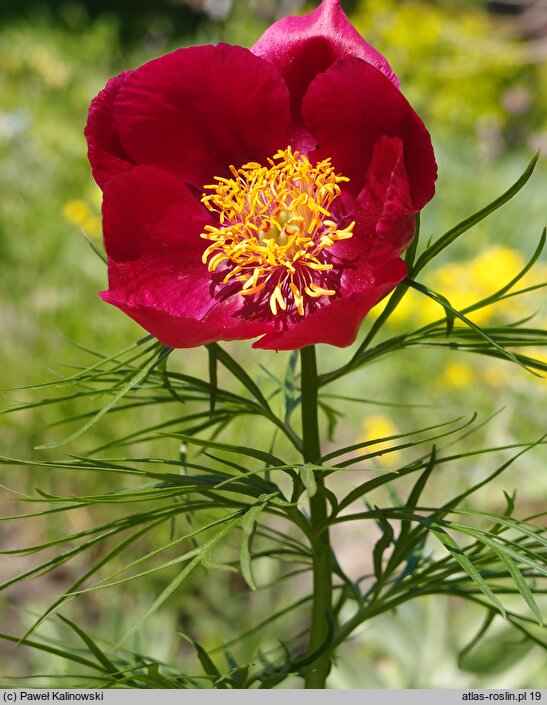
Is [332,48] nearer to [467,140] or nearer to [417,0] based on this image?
[467,140]

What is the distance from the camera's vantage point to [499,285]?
182cm

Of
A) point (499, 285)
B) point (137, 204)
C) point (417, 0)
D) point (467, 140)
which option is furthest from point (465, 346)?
point (417, 0)

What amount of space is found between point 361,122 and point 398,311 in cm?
146

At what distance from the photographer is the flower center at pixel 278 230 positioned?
62 centimetres

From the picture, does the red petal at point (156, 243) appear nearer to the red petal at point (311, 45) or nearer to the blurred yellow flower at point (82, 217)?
the red petal at point (311, 45)

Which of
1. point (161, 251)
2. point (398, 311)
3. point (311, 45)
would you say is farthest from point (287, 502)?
point (398, 311)

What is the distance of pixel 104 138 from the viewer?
61cm

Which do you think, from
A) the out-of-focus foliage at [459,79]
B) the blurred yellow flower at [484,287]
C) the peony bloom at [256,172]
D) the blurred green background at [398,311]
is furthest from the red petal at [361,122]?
the out-of-focus foliage at [459,79]

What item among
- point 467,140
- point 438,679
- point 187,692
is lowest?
point 187,692

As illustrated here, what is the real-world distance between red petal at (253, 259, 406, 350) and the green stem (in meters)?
0.05

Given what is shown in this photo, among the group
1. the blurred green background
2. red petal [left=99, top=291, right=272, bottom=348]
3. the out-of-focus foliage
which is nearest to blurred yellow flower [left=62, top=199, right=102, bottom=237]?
the blurred green background

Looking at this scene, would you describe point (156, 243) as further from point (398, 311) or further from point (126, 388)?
point (398, 311)

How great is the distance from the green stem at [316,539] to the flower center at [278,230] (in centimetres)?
6

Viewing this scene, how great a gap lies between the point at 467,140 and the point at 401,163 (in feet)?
11.8
